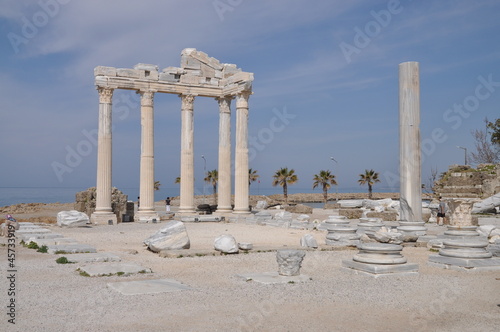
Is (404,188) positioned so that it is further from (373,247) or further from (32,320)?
(32,320)

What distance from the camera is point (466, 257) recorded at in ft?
40.4

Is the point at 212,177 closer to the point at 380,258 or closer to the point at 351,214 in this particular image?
the point at 351,214

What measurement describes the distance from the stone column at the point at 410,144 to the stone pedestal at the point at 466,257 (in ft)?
18.2

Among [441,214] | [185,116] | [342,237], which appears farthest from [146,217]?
[441,214]

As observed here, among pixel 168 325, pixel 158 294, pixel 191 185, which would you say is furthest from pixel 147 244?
pixel 191 185

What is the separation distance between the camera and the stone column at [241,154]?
29.6 m

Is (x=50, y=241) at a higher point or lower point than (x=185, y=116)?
lower

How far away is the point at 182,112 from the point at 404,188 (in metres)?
15.4

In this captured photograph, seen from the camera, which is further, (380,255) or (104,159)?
(104,159)

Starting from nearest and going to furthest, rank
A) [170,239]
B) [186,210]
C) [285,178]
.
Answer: [170,239], [186,210], [285,178]

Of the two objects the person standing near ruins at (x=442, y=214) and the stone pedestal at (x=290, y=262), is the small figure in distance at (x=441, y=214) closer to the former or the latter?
the person standing near ruins at (x=442, y=214)

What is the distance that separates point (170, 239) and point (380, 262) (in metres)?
6.63

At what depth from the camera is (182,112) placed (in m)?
29.9

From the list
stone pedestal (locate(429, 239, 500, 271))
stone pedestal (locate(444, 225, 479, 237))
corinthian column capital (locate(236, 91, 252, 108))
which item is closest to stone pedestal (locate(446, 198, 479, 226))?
stone pedestal (locate(444, 225, 479, 237))
